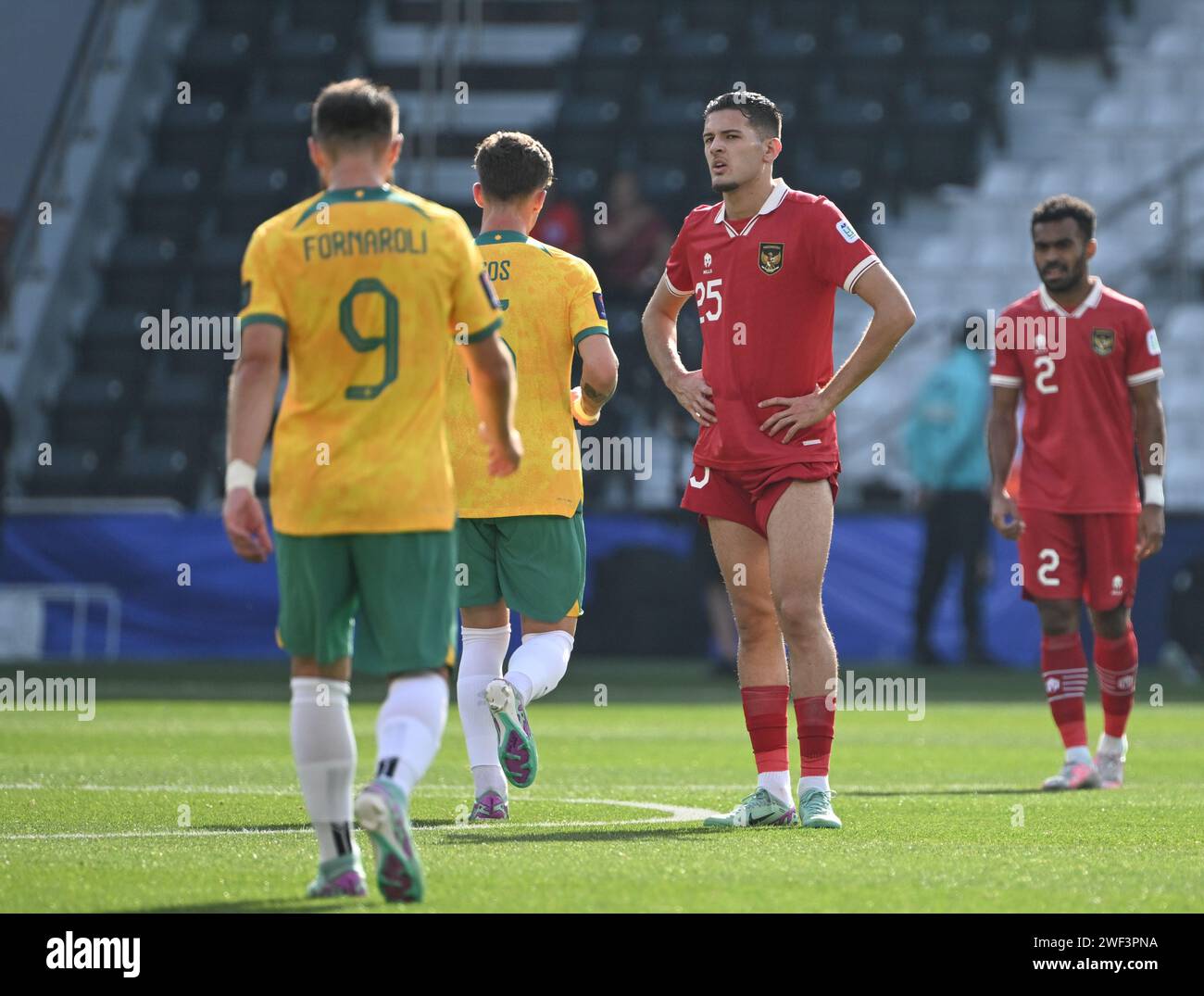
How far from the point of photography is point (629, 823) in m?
6.74

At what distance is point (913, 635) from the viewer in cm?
1747

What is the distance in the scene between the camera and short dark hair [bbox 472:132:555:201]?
23.3 ft

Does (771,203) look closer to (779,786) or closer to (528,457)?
(528,457)

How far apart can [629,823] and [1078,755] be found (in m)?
2.59

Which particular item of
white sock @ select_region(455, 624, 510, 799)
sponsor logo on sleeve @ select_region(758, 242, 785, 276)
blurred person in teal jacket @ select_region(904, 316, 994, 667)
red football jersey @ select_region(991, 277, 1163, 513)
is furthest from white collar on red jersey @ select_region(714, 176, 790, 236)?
blurred person in teal jacket @ select_region(904, 316, 994, 667)

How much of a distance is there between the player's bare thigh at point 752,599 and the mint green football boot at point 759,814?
398 mm

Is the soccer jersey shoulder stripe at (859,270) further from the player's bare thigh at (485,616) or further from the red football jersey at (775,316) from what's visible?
the player's bare thigh at (485,616)

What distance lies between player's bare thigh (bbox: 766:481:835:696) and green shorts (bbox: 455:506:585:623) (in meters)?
0.71

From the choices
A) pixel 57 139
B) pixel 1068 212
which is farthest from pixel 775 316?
pixel 57 139

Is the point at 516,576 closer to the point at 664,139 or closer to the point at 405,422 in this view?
the point at 405,422

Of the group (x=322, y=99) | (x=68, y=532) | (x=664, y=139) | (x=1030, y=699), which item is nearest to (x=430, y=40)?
(x=664, y=139)

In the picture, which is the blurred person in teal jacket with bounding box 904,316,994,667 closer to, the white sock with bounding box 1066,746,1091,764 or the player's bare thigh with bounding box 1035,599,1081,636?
the player's bare thigh with bounding box 1035,599,1081,636

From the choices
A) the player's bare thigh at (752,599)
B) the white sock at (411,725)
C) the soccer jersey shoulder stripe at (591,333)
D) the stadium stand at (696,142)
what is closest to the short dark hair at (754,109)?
the soccer jersey shoulder stripe at (591,333)
